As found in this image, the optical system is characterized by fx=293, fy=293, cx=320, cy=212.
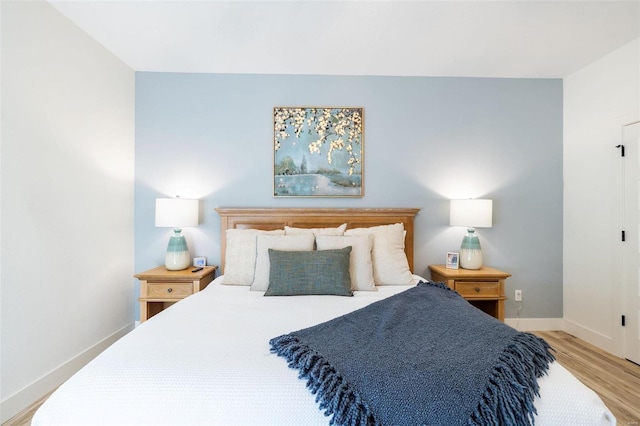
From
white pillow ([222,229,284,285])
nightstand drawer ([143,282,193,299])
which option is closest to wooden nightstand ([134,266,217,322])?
nightstand drawer ([143,282,193,299])

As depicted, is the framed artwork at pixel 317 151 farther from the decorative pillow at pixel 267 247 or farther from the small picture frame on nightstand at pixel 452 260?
the small picture frame on nightstand at pixel 452 260

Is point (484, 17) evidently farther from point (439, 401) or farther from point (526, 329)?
point (526, 329)

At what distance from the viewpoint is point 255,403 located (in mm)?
906

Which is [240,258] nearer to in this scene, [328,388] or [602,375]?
[328,388]

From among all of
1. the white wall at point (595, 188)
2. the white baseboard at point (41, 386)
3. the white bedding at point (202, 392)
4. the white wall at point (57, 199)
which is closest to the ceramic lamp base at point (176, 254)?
the white wall at point (57, 199)

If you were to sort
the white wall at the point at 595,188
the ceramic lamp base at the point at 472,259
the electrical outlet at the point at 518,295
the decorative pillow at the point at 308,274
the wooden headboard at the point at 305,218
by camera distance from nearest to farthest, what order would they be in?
the decorative pillow at the point at 308,274 < the white wall at the point at 595,188 < the ceramic lamp base at the point at 472,259 < the wooden headboard at the point at 305,218 < the electrical outlet at the point at 518,295

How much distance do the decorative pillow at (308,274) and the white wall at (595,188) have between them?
245 cm

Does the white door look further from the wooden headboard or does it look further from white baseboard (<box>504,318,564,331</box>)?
the wooden headboard

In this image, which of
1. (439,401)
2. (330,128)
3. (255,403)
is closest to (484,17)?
(330,128)

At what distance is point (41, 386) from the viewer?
1931mm

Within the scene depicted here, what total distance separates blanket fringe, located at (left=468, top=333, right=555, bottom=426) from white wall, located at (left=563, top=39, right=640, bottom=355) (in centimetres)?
228

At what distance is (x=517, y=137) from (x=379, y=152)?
4.66 feet

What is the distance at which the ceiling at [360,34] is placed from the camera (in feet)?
6.53

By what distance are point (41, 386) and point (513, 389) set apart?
8.88 ft
